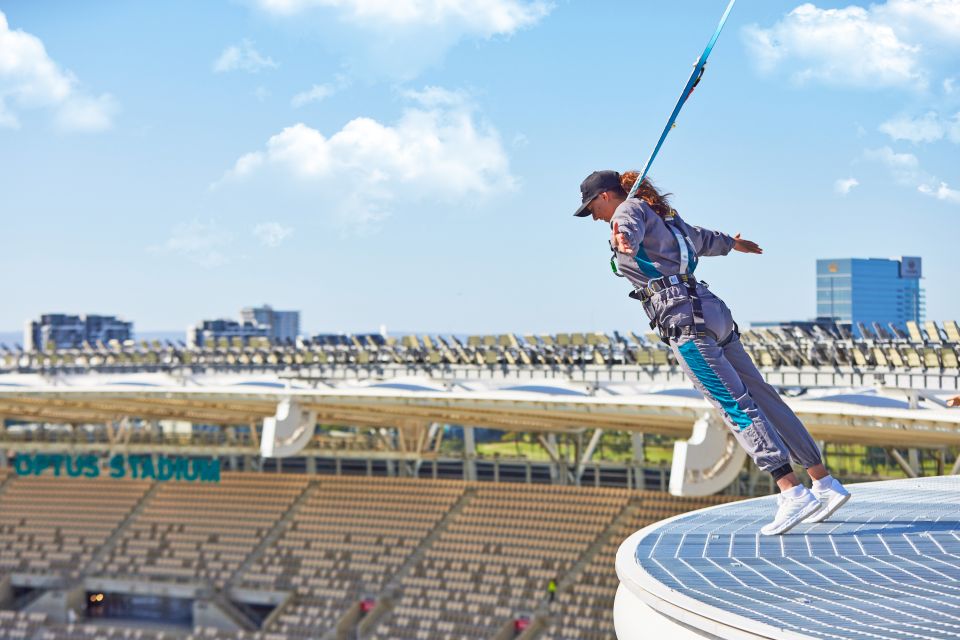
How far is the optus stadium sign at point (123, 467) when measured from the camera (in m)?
42.2

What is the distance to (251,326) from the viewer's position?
300 ft

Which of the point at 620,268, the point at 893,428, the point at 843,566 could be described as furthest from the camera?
the point at 893,428

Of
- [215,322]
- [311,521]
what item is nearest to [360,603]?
[311,521]

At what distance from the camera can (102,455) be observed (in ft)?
144

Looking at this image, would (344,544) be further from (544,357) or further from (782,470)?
(782,470)

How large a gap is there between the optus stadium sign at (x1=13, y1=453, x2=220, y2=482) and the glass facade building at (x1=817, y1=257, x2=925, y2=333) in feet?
321

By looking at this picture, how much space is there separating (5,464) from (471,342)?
18782mm

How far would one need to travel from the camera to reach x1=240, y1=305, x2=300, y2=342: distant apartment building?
98562 millimetres

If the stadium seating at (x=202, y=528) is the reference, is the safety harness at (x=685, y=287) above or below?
above

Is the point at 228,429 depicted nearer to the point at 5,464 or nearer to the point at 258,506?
the point at 258,506

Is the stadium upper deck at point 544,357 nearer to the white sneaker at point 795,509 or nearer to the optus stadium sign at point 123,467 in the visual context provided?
the optus stadium sign at point 123,467

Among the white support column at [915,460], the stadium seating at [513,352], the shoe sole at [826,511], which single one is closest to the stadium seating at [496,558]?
the stadium seating at [513,352]

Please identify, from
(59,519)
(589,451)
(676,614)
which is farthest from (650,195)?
(59,519)

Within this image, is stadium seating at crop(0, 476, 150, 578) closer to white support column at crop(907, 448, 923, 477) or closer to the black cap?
white support column at crop(907, 448, 923, 477)
